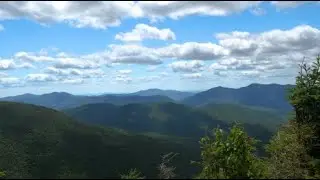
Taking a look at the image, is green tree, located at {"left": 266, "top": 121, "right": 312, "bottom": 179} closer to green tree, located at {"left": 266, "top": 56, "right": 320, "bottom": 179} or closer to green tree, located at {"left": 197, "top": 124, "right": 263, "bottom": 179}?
green tree, located at {"left": 266, "top": 56, "right": 320, "bottom": 179}

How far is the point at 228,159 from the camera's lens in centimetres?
2808

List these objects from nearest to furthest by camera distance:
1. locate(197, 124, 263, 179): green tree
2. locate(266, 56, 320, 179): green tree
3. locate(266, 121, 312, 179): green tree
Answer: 1. locate(197, 124, 263, 179): green tree
2. locate(266, 121, 312, 179): green tree
3. locate(266, 56, 320, 179): green tree

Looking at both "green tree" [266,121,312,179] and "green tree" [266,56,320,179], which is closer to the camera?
"green tree" [266,121,312,179]

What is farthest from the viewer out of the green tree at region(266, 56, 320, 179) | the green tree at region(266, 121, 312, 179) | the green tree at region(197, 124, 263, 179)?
the green tree at region(266, 56, 320, 179)

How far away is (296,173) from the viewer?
113ft

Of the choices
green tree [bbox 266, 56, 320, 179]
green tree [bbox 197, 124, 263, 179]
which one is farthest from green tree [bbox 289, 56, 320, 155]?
green tree [bbox 197, 124, 263, 179]

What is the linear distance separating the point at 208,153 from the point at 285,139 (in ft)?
103

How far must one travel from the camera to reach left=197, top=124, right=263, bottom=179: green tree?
28.4m

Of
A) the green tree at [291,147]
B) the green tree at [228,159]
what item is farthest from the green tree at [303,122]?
the green tree at [228,159]

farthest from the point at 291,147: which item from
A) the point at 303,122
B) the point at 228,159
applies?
the point at 228,159

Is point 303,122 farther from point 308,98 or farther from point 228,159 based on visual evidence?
point 228,159

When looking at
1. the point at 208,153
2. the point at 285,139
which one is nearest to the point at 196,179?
the point at 208,153

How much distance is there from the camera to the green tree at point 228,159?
28.4 m

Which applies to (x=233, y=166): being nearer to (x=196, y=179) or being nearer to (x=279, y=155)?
(x=196, y=179)
